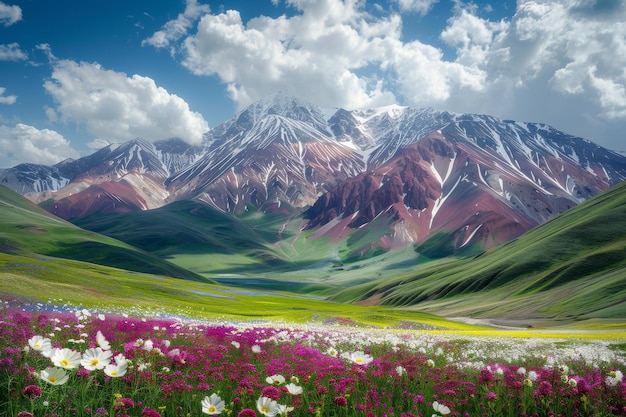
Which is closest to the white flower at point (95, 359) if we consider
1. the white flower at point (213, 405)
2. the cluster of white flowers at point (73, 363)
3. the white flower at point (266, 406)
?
the cluster of white flowers at point (73, 363)

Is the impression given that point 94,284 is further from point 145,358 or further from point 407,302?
point 407,302

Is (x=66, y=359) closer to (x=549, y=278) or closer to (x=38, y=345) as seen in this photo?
(x=38, y=345)

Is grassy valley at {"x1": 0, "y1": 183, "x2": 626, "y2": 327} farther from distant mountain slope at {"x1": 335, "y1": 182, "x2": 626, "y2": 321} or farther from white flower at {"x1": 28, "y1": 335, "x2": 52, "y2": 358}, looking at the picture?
white flower at {"x1": 28, "y1": 335, "x2": 52, "y2": 358}

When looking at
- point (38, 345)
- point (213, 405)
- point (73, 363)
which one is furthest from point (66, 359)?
point (213, 405)

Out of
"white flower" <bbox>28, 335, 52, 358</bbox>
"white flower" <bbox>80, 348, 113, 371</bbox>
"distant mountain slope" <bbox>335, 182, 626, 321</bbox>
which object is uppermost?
"distant mountain slope" <bbox>335, 182, 626, 321</bbox>

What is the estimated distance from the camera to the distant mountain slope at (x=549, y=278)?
303ft

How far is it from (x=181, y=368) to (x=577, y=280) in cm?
12577

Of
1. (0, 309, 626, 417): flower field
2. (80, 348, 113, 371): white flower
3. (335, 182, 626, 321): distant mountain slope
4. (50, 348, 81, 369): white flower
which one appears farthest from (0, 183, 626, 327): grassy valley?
(50, 348, 81, 369): white flower

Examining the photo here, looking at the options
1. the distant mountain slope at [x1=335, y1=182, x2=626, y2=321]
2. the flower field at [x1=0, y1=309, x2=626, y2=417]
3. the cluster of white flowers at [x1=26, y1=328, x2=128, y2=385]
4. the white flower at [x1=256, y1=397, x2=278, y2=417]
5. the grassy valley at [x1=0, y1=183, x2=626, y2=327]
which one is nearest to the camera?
the white flower at [x1=256, y1=397, x2=278, y2=417]

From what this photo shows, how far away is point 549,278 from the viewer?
117625mm

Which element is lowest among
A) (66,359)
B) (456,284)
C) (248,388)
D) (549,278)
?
(248,388)

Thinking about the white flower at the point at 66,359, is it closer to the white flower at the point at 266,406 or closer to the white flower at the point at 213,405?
the white flower at the point at 213,405

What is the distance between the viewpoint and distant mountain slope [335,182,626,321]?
9246 centimetres

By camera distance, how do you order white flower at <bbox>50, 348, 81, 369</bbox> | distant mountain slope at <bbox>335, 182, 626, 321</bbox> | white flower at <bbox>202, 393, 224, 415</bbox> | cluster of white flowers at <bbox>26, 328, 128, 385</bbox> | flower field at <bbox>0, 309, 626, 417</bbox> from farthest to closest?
distant mountain slope at <bbox>335, 182, 626, 321</bbox> → flower field at <bbox>0, 309, 626, 417</bbox> → white flower at <bbox>50, 348, 81, 369</bbox> → cluster of white flowers at <bbox>26, 328, 128, 385</bbox> → white flower at <bbox>202, 393, 224, 415</bbox>
